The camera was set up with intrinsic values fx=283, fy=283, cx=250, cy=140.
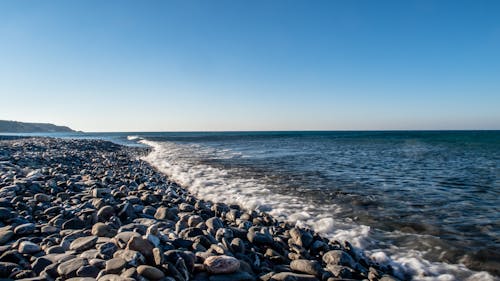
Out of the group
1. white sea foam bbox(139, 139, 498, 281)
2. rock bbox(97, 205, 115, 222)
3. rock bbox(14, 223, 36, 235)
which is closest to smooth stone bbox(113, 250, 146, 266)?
rock bbox(14, 223, 36, 235)

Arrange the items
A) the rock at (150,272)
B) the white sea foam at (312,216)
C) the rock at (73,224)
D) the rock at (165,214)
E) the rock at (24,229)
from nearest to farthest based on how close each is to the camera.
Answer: the rock at (150,272) → the rock at (24,229) → the rock at (73,224) → the white sea foam at (312,216) → the rock at (165,214)

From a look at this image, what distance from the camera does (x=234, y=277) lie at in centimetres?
306

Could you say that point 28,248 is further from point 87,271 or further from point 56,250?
point 87,271

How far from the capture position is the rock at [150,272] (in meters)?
2.68

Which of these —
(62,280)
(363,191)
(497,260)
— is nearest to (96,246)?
(62,280)

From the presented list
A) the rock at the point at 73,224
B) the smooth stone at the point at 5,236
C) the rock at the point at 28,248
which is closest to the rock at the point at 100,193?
the rock at the point at 73,224

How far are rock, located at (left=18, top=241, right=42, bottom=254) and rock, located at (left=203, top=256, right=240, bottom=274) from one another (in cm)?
195

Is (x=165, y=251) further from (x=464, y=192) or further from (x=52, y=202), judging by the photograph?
(x=464, y=192)

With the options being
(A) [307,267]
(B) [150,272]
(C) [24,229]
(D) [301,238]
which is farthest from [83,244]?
(D) [301,238]

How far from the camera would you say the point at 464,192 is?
9.35 metres

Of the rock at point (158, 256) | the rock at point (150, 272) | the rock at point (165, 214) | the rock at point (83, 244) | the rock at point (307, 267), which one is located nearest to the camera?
the rock at point (150, 272)

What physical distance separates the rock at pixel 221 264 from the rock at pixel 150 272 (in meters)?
0.54

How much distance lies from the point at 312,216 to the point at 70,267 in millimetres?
5273

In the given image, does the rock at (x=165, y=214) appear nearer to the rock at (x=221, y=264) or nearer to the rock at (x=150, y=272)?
the rock at (x=221, y=264)
